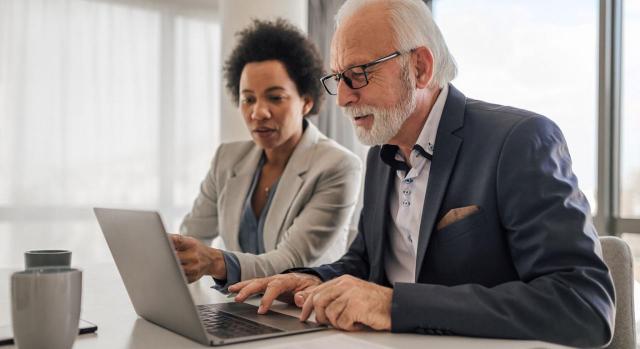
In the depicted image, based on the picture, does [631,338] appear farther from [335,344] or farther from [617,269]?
[335,344]

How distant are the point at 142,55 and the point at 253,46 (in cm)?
309

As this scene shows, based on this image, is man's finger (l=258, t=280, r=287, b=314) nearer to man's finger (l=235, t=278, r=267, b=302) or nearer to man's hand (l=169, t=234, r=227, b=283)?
man's finger (l=235, t=278, r=267, b=302)

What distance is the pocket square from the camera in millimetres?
1335

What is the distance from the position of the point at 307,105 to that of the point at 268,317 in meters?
1.66

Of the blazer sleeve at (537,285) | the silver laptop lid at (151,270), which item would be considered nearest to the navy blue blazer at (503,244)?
the blazer sleeve at (537,285)

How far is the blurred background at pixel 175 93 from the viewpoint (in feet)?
12.6

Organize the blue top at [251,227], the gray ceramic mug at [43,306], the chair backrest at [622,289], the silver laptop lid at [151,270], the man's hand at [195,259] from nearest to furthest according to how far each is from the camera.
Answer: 1. the gray ceramic mug at [43,306]
2. the silver laptop lid at [151,270]
3. the chair backrest at [622,289]
4. the man's hand at [195,259]
5. the blue top at [251,227]

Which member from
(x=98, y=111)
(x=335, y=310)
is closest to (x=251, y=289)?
(x=335, y=310)

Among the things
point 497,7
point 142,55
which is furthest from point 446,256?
point 142,55

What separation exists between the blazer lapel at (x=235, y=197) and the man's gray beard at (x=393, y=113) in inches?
41.5

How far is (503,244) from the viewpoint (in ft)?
4.36

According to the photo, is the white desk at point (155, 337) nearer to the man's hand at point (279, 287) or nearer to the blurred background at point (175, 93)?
the man's hand at point (279, 287)

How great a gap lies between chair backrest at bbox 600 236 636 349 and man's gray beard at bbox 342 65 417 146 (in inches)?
21.4

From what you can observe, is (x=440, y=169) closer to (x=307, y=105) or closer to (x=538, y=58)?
(x=307, y=105)
